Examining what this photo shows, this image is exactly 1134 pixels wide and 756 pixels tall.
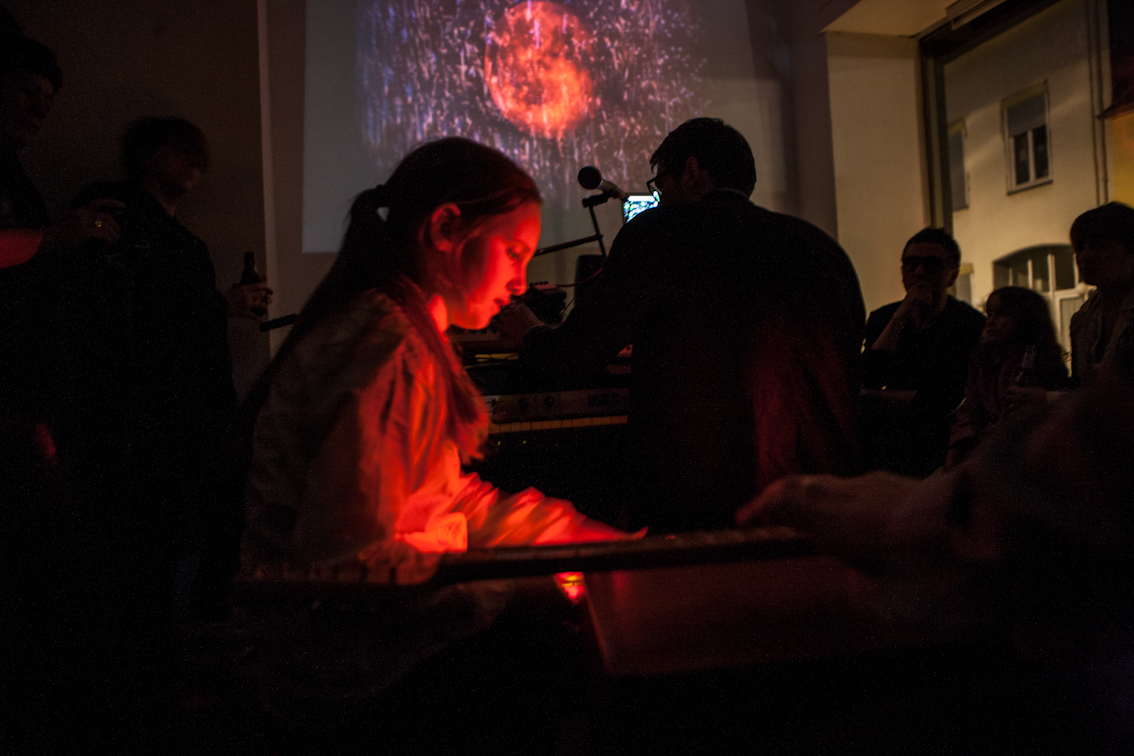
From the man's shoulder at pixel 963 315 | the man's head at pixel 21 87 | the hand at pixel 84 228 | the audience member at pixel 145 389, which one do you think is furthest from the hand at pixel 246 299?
the man's shoulder at pixel 963 315

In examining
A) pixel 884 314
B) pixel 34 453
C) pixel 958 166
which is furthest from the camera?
pixel 958 166

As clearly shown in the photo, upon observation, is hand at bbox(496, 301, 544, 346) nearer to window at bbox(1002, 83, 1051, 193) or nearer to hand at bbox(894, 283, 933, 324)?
hand at bbox(894, 283, 933, 324)

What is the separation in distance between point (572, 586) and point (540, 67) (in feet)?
11.1

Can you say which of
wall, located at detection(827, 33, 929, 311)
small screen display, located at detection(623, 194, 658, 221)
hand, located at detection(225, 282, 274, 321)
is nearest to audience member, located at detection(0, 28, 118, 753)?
hand, located at detection(225, 282, 274, 321)

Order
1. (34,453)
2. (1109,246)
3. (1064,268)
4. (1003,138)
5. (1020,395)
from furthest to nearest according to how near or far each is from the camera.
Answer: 1. (1003,138)
2. (1064,268)
3. (1109,246)
4. (1020,395)
5. (34,453)

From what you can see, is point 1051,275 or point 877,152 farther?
point 877,152

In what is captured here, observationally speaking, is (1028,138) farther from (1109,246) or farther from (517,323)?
(517,323)

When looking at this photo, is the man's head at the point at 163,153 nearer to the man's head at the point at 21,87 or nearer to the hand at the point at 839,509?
the man's head at the point at 21,87

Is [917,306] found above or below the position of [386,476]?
above

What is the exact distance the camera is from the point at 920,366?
259cm

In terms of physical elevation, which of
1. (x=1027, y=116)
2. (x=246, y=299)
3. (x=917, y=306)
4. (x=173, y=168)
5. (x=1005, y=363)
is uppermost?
(x=1027, y=116)

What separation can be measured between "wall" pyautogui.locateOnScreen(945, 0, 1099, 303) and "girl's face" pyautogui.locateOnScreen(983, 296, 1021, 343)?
1.52 metres

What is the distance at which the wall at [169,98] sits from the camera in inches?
98.0

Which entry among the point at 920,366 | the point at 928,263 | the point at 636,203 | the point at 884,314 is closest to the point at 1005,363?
the point at 920,366
